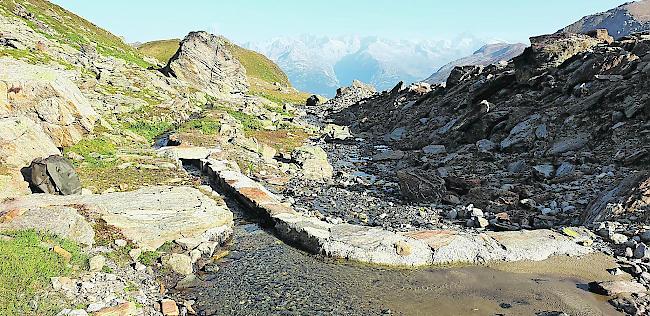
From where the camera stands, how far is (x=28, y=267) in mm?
11039

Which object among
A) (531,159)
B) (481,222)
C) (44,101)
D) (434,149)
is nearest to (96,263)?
(481,222)

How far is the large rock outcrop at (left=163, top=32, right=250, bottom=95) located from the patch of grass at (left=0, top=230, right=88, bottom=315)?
60.2 meters

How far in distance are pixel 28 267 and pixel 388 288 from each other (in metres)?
10.0

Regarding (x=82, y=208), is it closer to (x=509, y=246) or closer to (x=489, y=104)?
(x=509, y=246)

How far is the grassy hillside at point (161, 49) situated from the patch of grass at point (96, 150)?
13530 cm

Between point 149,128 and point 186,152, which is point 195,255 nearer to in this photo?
point 186,152

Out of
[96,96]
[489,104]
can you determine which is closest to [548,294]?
[489,104]

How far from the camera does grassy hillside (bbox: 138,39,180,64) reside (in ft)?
517

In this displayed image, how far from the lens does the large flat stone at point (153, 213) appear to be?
15055 millimetres

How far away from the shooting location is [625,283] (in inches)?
500

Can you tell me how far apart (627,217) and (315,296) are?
13.3 m

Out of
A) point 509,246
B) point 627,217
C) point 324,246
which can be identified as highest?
point 627,217

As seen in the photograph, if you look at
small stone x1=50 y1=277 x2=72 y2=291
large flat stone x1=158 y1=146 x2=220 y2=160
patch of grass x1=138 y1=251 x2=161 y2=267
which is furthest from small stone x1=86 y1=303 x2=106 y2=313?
large flat stone x1=158 y1=146 x2=220 y2=160

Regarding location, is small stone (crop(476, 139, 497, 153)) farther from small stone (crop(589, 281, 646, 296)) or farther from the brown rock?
the brown rock
